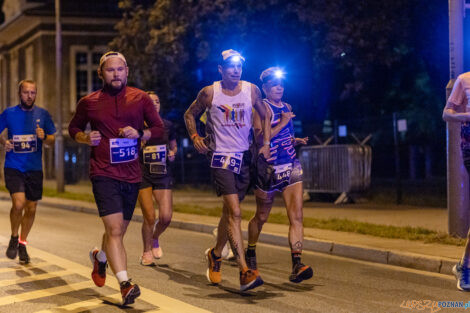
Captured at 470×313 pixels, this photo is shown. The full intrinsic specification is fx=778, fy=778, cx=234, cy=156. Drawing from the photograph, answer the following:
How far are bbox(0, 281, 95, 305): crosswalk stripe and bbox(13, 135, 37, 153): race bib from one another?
2110 mm

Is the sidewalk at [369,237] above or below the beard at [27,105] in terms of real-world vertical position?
below

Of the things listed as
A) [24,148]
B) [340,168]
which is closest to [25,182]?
[24,148]

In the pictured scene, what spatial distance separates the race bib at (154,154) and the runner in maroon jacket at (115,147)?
2539 millimetres

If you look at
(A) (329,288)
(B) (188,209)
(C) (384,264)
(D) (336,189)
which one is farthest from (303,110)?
(A) (329,288)

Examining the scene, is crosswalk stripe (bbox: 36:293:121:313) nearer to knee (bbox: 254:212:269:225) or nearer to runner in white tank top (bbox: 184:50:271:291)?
runner in white tank top (bbox: 184:50:271:291)

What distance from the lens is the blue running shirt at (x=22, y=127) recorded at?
9.22m

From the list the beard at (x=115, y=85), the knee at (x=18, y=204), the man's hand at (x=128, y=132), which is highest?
the beard at (x=115, y=85)

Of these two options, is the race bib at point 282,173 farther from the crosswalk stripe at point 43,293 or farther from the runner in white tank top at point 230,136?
the crosswalk stripe at point 43,293

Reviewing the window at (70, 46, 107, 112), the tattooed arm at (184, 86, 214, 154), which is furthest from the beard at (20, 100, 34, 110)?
the window at (70, 46, 107, 112)

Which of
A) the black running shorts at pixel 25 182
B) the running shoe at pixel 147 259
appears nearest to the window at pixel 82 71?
the black running shorts at pixel 25 182

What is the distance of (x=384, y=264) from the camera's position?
973 centimetres

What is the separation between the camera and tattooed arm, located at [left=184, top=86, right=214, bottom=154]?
7465mm

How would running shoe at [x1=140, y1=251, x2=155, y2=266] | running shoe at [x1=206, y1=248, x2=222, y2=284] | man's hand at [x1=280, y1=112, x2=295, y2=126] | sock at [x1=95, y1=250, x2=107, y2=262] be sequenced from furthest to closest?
1. running shoe at [x1=140, y1=251, x2=155, y2=266]
2. man's hand at [x1=280, y1=112, x2=295, y2=126]
3. running shoe at [x1=206, y1=248, x2=222, y2=284]
4. sock at [x1=95, y1=250, x2=107, y2=262]

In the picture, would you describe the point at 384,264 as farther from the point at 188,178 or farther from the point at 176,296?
the point at 188,178
